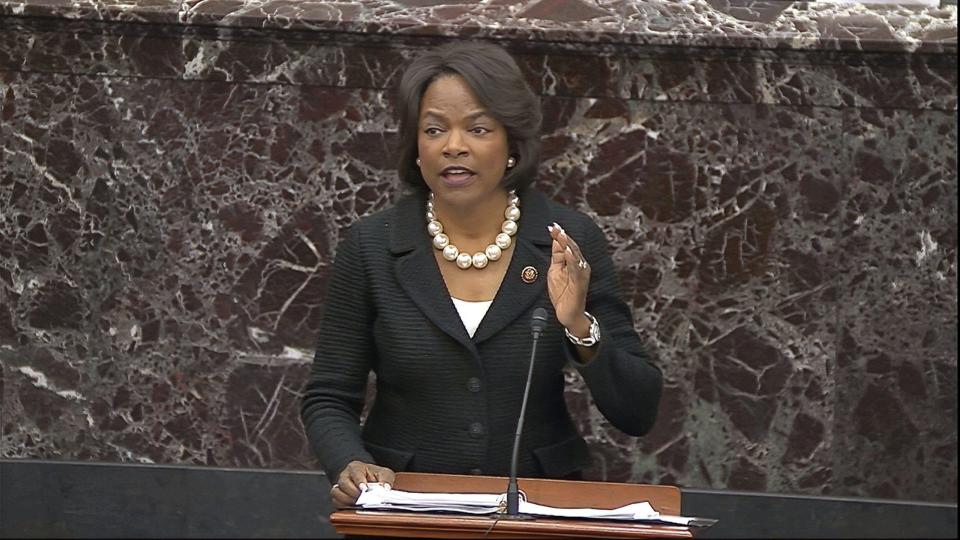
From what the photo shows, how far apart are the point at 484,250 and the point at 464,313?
166 millimetres

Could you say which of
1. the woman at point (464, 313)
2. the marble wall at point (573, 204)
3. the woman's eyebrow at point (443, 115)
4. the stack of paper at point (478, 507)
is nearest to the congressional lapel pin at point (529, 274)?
the woman at point (464, 313)

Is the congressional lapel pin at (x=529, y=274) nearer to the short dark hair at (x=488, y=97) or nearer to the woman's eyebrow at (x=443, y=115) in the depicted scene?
the short dark hair at (x=488, y=97)

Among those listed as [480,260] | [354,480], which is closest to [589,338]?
[480,260]

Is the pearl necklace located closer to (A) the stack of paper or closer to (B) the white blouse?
(B) the white blouse

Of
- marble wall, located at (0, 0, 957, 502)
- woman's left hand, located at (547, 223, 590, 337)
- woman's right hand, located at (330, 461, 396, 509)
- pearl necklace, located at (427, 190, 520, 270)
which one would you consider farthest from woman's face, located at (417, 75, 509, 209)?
marble wall, located at (0, 0, 957, 502)

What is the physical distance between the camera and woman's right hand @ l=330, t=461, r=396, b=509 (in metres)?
3.38

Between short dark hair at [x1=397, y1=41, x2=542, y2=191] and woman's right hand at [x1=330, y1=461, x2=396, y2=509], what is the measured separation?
80 centimetres

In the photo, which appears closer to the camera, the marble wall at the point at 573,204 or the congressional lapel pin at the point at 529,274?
the congressional lapel pin at the point at 529,274

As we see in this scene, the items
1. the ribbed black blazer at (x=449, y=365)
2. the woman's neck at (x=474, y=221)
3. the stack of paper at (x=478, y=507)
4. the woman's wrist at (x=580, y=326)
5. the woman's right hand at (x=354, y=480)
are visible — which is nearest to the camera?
the stack of paper at (x=478, y=507)

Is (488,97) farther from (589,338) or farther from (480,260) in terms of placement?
(589,338)

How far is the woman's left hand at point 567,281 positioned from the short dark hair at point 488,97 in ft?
1.40

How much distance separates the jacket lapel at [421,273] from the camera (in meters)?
3.74

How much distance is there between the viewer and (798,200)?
206 inches

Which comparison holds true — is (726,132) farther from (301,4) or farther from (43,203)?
(43,203)
